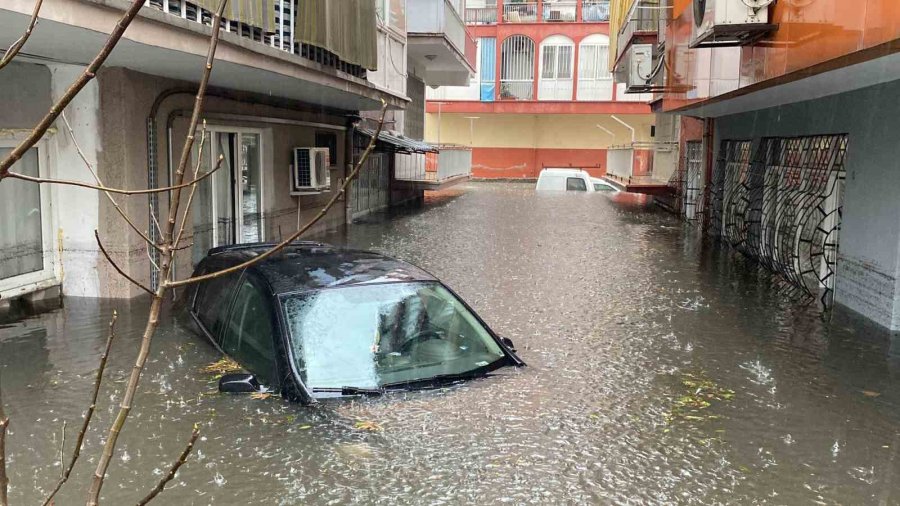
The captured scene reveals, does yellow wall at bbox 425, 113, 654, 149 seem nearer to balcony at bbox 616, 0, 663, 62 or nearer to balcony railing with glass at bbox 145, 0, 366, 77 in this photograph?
balcony at bbox 616, 0, 663, 62

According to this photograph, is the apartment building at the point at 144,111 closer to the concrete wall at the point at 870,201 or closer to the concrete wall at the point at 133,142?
the concrete wall at the point at 133,142

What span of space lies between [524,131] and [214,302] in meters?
36.6

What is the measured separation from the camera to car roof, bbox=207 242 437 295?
5.27m

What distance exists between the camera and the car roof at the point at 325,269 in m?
5.27

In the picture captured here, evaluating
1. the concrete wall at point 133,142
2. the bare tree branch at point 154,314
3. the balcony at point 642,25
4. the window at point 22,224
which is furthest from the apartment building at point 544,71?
the bare tree branch at point 154,314

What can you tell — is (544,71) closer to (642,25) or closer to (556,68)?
(556,68)

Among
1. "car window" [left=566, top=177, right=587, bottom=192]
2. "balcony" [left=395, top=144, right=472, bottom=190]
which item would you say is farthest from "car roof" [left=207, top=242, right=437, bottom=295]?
"car window" [left=566, top=177, right=587, bottom=192]

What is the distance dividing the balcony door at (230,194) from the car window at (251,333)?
496 centimetres

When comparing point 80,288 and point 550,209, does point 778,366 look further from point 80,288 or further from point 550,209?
point 550,209

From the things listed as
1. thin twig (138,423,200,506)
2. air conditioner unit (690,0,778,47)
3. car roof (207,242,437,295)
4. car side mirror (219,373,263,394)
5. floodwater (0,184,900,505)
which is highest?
air conditioner unit (690,0,778,47)

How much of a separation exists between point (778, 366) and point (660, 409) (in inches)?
74.2

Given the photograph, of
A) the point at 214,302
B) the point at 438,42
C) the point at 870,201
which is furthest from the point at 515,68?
the point at 214,302

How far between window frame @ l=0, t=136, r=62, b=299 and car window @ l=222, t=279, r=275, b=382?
12.1 feet

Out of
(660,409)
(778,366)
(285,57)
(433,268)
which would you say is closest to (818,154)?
(778,366)
